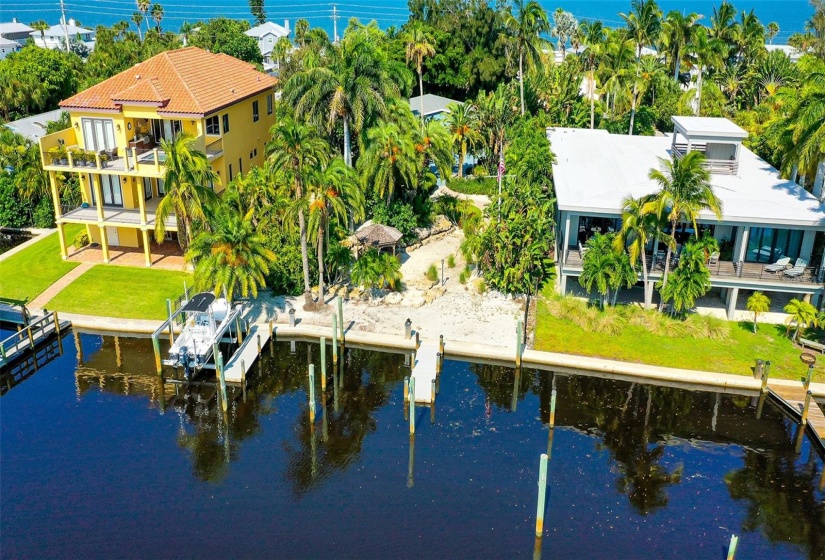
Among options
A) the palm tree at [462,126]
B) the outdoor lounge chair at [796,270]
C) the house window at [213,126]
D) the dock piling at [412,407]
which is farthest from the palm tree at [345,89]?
the outdoor lounge chair at [796,270]

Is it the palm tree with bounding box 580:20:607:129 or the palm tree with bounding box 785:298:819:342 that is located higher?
the palm tree with bounding box 580:20:607:129

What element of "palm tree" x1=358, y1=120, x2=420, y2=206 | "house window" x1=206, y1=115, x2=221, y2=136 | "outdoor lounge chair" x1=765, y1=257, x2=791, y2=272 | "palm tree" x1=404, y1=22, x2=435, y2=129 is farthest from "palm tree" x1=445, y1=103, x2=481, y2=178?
"outdoor lounge chair" x1=765, y1=257, x2=791, y2=272

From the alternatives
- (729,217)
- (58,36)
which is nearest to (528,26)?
(729,217)

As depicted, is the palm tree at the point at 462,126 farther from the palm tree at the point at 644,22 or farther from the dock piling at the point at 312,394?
the dock piling at the point at 312,394

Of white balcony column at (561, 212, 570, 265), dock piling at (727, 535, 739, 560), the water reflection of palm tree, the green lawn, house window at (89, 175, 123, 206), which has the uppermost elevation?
house window at (89, 175, 123, 206)

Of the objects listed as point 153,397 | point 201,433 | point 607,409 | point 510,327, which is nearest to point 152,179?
point 153,397

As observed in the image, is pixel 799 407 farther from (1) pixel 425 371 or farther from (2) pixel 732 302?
(1) pixel 425 371

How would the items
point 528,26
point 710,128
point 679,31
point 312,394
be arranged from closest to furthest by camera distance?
point 312,394 < point 710,128 < point 528,26 < point 679,31

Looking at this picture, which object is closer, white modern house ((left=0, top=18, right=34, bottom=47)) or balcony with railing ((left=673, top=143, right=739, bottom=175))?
balcony with railing ((left=673, top=143, right=739, bottom=175))

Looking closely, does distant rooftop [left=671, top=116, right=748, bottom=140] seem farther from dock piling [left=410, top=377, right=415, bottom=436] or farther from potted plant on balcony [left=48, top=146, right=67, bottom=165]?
potted plant on balcony [left=48, top=146, right=67, bottom=165]
